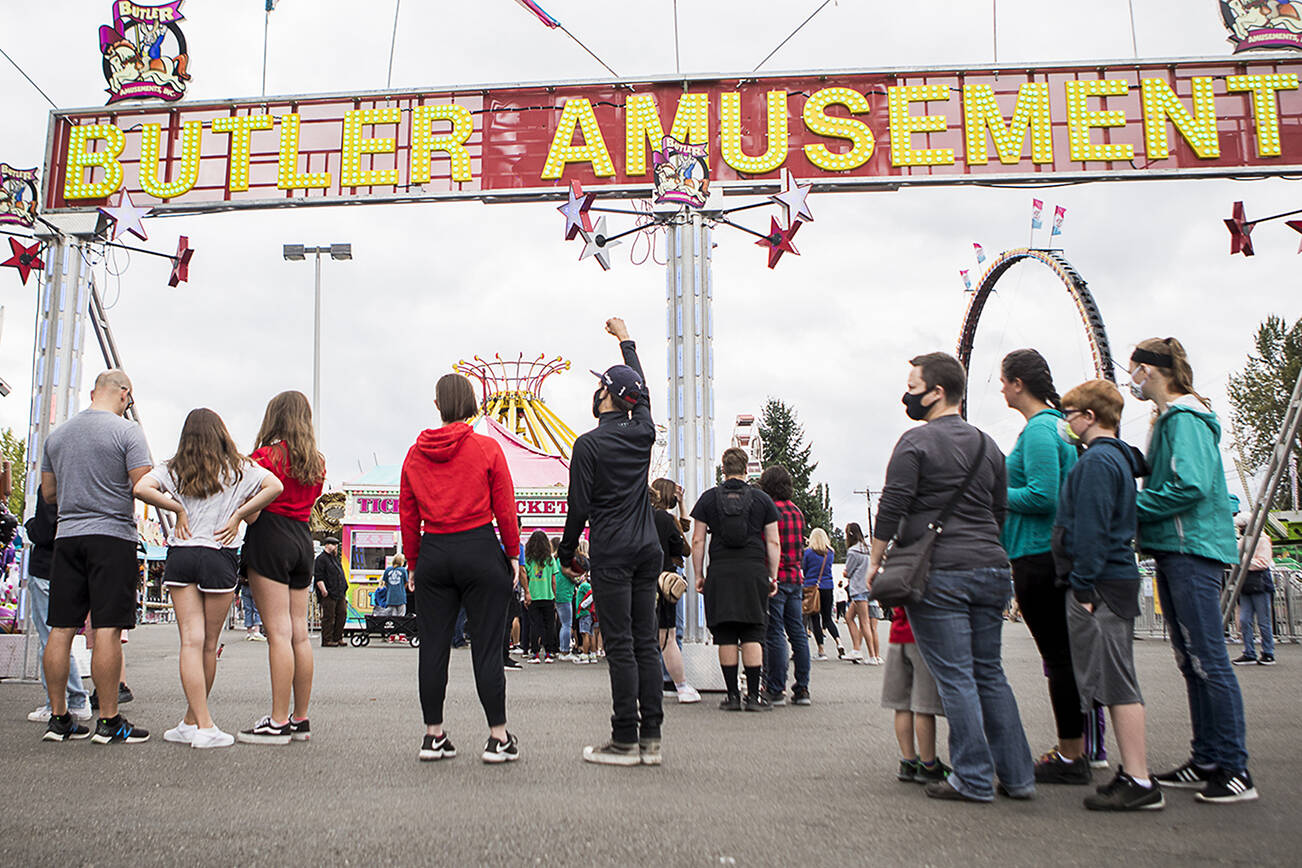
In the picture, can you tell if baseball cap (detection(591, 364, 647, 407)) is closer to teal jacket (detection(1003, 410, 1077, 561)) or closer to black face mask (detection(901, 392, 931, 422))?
black face mask (detection(901, 392, 931, 422))

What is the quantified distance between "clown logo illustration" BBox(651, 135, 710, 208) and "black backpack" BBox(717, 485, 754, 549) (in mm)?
4081

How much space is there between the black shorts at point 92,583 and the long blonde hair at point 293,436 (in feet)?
3.05

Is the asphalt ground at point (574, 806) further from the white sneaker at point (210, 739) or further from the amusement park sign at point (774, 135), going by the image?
the amusement park sign at point (774, 135)

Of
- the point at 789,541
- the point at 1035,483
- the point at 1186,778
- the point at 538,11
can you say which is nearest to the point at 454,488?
the point at 1035,483

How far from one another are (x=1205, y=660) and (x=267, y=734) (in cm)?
457

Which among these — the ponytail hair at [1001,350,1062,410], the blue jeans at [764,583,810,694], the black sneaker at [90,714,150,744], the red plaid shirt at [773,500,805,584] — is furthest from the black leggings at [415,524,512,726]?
the red plaid shirt at [773,500,805,584]

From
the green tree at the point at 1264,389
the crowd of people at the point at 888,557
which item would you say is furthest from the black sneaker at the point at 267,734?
the green tree at the point at 1264,389

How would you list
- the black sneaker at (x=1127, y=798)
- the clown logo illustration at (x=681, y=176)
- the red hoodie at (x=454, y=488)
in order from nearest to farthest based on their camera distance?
the black sneaker at (x=1127, y=798), the red hoodie at (x=454, y=488), the clown logo illustration at (x=681, y=176)

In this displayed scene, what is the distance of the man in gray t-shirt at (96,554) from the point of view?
243 inches

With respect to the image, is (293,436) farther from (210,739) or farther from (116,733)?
(116,733)

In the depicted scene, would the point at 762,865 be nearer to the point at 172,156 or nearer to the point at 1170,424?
the point at 1170,424

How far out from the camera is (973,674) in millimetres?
4738

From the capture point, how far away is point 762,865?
3.47 m

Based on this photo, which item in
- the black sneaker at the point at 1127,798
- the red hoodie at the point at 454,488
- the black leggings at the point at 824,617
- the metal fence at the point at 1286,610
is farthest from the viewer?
the metal fence at the point at 1286,610
